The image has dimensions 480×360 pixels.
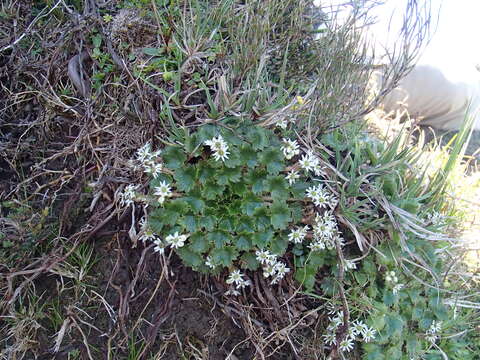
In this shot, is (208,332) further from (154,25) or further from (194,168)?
(154,25)

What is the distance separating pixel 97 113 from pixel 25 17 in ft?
2.23

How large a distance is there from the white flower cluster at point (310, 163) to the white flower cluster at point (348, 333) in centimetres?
59

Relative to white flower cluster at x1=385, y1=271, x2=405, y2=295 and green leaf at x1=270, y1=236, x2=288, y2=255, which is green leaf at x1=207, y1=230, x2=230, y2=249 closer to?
green leaf at x1=270, y1=236, x2=288, y2=255

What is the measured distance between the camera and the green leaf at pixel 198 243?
174 centimetres

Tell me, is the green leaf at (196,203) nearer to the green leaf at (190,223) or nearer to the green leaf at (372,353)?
the green leaf at (190,223)

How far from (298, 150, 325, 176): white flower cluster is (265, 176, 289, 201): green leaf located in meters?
0.10

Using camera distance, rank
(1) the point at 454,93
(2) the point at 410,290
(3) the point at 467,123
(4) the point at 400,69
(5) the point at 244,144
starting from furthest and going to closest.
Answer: (1) the point at 454,93 → (3) the point at 467,123 → (2) the point at 410,290 → (4) the point at 400,69 → (5) the point at 244,144

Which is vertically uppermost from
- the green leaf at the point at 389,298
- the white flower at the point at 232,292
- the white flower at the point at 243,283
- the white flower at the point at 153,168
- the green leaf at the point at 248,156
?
the green leaf at the point at 248,156

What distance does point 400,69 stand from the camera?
191 cm

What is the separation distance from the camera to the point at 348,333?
1.85 m

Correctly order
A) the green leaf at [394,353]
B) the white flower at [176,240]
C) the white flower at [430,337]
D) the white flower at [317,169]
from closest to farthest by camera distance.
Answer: the white flower at [176,240] → the white flower at [317,169] → the green leaf at [394,353] → the white flower at [430,337]

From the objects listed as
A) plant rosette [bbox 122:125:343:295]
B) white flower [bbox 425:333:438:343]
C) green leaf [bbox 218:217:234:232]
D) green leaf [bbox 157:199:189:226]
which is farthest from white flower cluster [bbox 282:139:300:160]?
white flower [bbox 425:333:438:343]

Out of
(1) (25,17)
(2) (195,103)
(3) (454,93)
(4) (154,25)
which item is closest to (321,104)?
(2) (195,103)

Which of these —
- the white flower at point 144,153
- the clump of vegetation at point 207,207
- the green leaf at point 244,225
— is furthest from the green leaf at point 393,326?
the white flower at point 144,153
